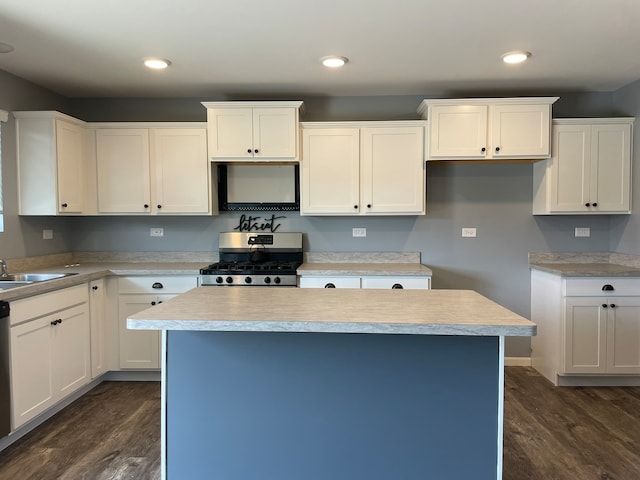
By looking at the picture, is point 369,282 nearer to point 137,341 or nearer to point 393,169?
point 393,169

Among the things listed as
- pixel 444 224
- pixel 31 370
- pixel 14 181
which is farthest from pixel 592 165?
pixel 14 181

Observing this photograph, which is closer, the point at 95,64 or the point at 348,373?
the point at 348,373

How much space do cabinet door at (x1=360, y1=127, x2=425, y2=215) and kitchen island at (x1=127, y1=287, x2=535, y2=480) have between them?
1.91 m

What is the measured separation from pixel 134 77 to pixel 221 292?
2.21m

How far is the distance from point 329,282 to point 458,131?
1.64 m

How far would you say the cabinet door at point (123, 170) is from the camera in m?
3.67

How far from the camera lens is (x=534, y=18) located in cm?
239

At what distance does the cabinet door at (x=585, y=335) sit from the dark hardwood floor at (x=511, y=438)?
216mm

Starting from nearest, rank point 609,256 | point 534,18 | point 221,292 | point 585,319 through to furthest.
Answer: point 221,292, point 534,18, point 585,319, point 609,256

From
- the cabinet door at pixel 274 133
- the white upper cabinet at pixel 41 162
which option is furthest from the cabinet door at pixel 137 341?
the cabinet door at pixel 274 133

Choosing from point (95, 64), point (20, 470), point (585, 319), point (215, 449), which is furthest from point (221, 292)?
point (585, 319)

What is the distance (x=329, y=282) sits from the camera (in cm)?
342

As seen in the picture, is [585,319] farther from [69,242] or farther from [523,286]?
[69,242]

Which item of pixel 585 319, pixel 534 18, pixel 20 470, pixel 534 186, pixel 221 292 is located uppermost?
pixel 534 18
